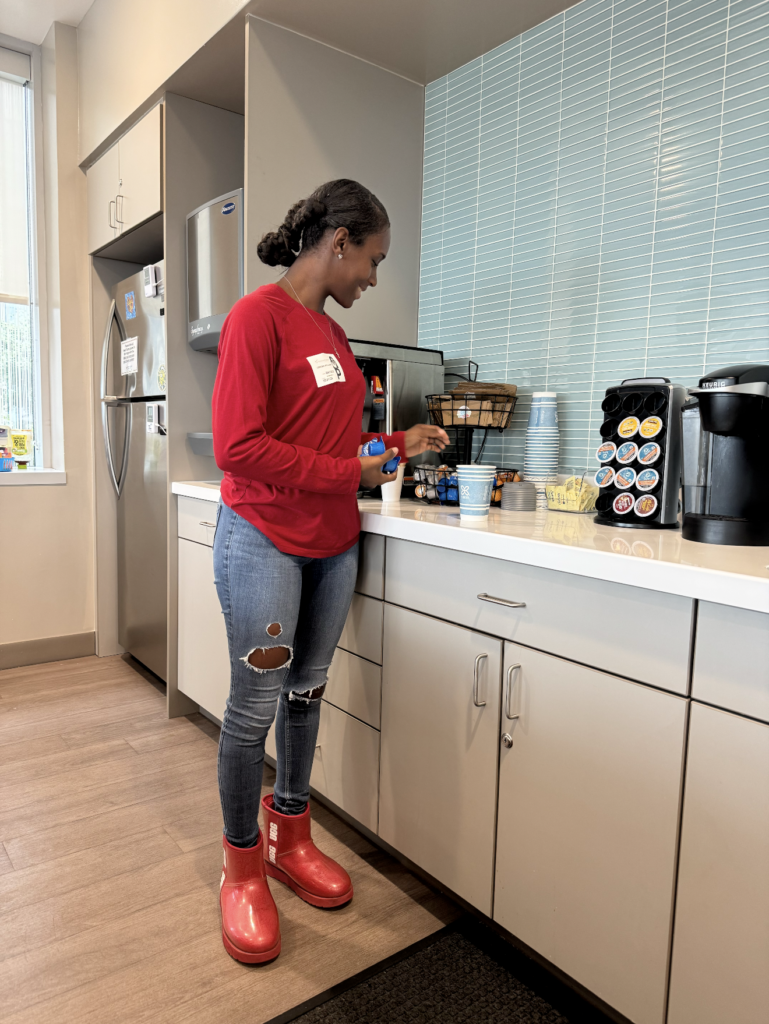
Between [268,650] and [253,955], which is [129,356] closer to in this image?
[268,650]

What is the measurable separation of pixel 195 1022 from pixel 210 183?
260 cm

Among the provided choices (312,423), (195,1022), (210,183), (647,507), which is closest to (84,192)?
(210,183)

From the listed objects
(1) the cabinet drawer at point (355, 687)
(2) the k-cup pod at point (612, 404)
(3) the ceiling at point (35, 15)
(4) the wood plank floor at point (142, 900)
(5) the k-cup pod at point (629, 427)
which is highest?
(3) the ceiling at point (35, 15)

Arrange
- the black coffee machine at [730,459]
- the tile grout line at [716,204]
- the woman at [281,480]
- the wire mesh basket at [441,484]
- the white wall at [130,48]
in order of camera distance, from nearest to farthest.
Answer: the black coffee machine at [730,459] → the woman at [281,480] → the tile grout line at [716,204] → the wire mesh basket at [441,484] → the white wall at [130,48]

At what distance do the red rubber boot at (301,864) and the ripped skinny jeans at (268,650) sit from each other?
0.05 metres

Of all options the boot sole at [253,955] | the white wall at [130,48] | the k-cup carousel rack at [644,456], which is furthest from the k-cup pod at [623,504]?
the white wall at [130,48]

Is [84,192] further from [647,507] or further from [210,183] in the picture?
[647,507]

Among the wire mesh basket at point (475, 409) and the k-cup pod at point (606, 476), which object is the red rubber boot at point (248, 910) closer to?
the k-cup pod at point (606, 476)

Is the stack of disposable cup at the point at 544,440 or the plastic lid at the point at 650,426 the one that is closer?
the plastic lid at the point at 650,426

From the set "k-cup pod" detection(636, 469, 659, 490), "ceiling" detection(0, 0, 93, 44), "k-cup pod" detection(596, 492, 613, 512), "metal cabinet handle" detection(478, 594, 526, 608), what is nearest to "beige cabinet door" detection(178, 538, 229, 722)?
"metal cabinet handle" detection(478, 594, 526, 608)

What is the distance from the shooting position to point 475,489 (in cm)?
154

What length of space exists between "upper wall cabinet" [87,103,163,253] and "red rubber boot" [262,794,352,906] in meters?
2.13

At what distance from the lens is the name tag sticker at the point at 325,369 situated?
138 cm

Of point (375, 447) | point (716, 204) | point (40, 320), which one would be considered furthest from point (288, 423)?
point (40, 320)
